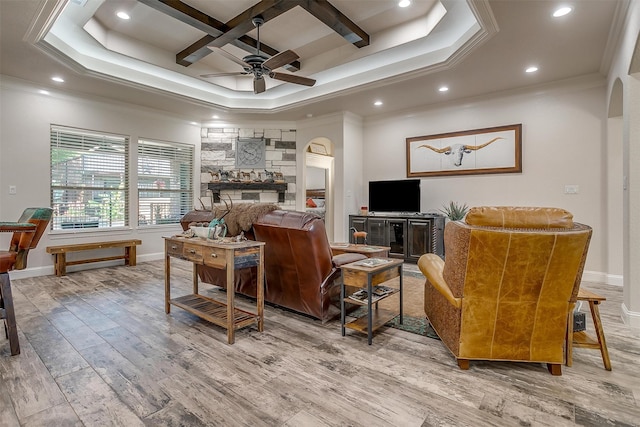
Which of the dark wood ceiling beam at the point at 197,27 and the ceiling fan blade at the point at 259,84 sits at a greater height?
the dark wood ceiling beam at the point at 197,27

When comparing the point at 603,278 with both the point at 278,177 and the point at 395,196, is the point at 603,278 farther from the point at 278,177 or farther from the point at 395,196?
the point at 278,177

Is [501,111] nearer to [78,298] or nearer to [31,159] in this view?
[78,298]

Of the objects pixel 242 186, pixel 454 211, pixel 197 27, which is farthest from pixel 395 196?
pixel 197 27

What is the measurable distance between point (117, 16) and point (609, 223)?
23.1 ft

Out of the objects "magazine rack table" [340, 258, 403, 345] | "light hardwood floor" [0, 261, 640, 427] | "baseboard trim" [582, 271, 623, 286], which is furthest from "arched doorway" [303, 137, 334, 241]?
"light hardwood floor" [0, 261, 640, 427]

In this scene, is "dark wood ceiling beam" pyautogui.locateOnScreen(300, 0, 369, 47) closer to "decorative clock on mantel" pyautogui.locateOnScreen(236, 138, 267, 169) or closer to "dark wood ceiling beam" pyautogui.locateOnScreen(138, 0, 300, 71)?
"dark wood ceiling beam" pyautogui.locateOnScreen(138, 0, 300, 71)

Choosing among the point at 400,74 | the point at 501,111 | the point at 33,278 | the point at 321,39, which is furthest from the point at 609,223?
the point at 33,278

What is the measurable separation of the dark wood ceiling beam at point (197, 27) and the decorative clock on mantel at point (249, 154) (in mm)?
2019

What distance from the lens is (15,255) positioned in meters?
2.36

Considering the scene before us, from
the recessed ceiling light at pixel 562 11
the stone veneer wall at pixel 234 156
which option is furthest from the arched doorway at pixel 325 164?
the recessed ceiling light at pixel 562 11

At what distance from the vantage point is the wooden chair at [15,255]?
88.4 inches

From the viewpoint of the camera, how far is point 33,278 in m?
4.64

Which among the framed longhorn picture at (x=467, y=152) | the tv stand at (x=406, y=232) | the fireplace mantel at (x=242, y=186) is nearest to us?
the framed longhorn picture at (x=467, y=152)

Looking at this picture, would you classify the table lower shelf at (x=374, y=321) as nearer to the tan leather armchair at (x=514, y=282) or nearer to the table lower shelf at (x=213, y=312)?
the tan leather armchair at (x=514, y=282)
